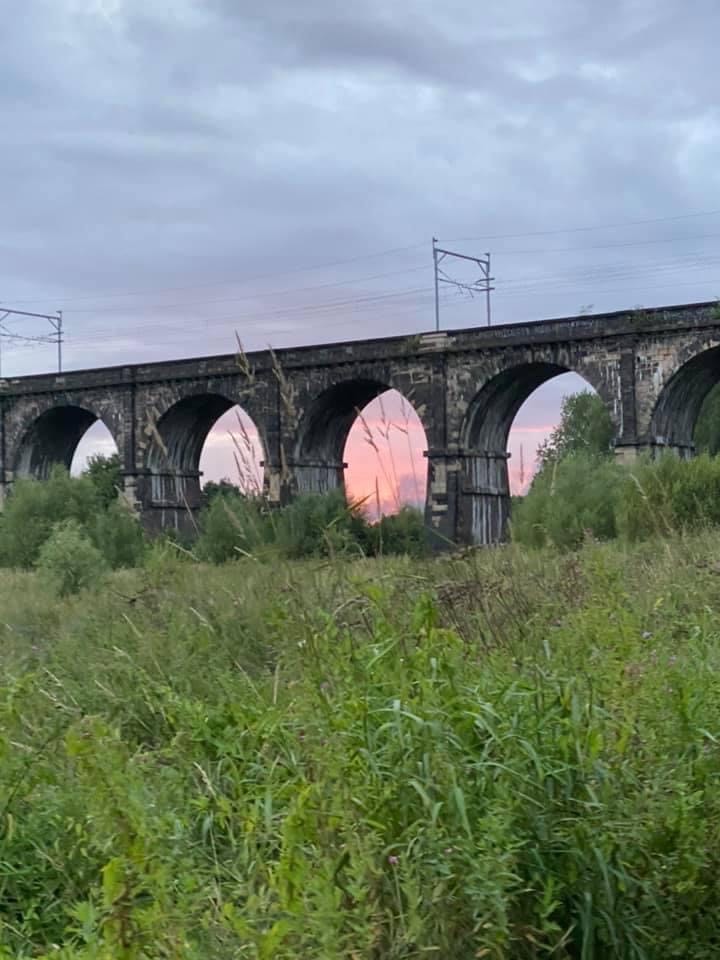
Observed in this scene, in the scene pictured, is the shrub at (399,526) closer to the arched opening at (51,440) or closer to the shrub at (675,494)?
the shrub at (675,494)

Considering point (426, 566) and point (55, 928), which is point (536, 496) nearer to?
point (426, 566)

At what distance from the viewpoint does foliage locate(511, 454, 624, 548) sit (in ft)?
43.6

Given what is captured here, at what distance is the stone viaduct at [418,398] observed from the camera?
23328 millimetres

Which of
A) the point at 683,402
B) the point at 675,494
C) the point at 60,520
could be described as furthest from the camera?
the point at 683,402

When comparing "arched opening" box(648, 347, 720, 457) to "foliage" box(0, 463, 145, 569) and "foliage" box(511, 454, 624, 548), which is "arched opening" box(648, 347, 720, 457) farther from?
"foliage" box(0, 463, 145, 569)

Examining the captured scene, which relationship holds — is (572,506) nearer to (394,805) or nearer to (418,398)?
(394,805)

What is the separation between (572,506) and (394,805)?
12.0m

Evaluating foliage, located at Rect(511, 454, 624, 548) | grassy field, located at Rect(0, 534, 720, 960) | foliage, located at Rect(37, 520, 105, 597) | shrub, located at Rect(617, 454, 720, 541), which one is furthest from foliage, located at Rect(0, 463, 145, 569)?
grassy field, located at Rect(0, 534, 720, 960)

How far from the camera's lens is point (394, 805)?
245 centimetres

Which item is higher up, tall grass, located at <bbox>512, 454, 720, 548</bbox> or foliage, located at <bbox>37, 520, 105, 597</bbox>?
tall grass, located at <bbox>512, 454, 720, 548</bbox>

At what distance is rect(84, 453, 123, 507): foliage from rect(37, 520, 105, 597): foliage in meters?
16.4

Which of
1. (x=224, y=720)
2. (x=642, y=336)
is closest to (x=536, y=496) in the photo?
(x=642, y=336)

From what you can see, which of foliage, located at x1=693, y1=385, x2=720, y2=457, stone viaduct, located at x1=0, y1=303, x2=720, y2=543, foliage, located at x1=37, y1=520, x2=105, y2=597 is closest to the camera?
foliage, located at x1=37, y1=520, x2=105, y2=597

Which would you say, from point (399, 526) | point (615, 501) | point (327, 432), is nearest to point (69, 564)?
point (615, 501)
